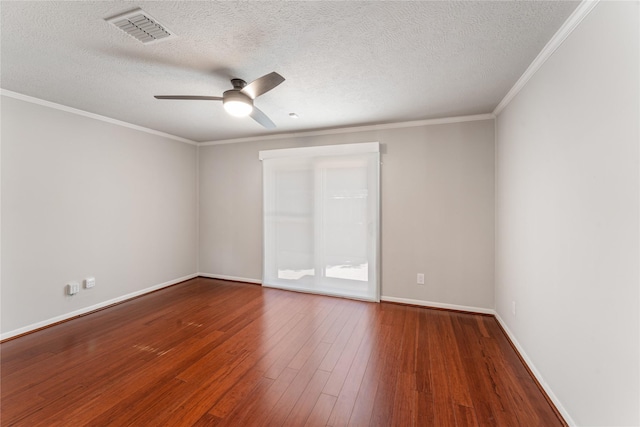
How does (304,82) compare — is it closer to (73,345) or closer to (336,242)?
(336,242)

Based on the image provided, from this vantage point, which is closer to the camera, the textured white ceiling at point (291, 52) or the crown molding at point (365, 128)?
the textured white ceiling at point (291, 52)

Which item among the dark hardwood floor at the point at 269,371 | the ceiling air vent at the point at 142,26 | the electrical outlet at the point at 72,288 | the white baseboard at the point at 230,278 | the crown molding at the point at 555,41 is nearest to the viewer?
the crown molding at the point at 555,41

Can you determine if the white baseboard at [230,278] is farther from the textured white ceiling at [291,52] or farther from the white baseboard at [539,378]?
the white baseboard at [539,378]

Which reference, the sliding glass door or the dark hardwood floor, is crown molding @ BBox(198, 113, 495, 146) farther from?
the dark hardwood floor

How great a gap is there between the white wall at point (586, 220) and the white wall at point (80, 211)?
4.65 meters

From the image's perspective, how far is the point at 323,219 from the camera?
396 centimetres

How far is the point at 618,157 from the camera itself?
123 centimetres

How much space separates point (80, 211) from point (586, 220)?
4.68 m

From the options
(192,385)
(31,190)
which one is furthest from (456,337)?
(31,190)

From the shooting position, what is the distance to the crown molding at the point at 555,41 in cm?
142

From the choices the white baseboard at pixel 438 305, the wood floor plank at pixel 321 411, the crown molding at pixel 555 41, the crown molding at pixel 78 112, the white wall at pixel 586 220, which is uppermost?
the crown molding at pixel 78 112

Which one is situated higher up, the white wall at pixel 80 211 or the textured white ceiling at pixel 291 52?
the textured white ceiling at pixel 291 52

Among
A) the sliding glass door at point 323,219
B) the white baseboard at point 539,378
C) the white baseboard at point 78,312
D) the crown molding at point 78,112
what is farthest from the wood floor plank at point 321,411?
the crown molding at point 78,112

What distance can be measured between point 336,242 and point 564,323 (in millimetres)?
2592
